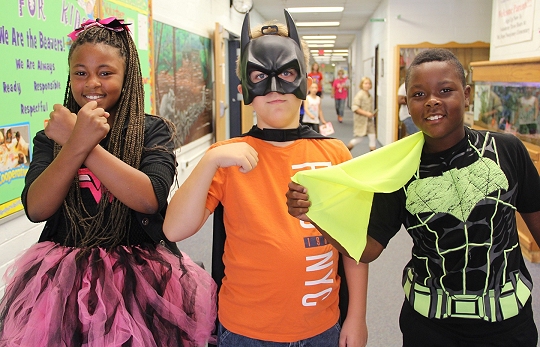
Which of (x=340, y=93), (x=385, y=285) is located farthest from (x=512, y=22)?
(x=340, y=93)

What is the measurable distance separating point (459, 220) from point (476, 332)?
293mm

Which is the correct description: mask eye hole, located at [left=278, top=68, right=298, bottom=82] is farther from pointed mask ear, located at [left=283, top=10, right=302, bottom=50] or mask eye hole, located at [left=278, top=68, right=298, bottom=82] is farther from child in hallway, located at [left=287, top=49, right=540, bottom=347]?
child in hallway, located at [left=287, top=49, right=540, bottom=347]

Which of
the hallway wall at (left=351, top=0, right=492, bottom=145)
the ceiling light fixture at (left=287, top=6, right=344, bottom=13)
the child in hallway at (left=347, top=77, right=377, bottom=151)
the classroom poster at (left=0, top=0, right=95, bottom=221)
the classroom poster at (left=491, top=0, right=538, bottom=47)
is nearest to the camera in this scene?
the classroom poster at (left=0, top=0, right=95, bottom=221)

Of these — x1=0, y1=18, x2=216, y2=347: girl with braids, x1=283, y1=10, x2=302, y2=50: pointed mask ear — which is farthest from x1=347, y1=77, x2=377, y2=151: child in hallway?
x1=0, y1=18, x2=216, y2=347: girl with braids

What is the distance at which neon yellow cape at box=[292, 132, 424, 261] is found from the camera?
1.19 meters

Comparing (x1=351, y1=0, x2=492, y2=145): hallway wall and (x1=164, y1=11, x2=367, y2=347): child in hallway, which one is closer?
(x1=164, y1=11, x2=367, y2=347): child in hallway

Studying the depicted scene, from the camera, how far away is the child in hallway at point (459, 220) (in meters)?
1.27

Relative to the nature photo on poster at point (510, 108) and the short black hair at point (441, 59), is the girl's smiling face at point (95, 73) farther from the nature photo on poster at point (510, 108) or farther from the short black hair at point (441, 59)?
the nature photo on poster at point (510, 108)

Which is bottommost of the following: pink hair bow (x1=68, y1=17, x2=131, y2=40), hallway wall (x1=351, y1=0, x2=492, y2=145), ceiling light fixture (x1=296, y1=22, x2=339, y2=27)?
pink hair bow (x1=68, y1=17, x2=131, y2=40)

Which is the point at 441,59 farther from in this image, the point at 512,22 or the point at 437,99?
the point at 512,22

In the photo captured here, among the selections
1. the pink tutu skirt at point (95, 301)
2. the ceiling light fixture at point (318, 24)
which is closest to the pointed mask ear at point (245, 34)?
the pink tutu skirt at point (95, 301)

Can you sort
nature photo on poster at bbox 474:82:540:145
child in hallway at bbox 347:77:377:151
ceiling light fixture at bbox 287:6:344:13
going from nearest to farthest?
nature photo on poster at bbox 474:82:540:145 → child in hallway at bbox 347:77:377:151 → ceiling light fixture at bbox 287:6:344:13

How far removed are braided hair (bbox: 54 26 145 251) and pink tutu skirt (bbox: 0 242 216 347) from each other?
1.7 inches

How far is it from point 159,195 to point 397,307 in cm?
226
